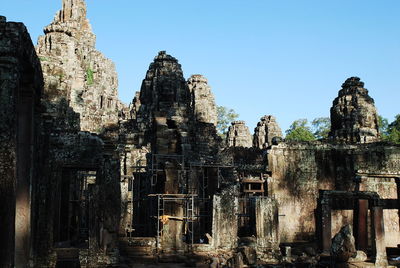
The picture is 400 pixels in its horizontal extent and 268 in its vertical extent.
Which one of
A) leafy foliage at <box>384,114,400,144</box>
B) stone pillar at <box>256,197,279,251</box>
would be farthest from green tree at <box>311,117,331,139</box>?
stone pillar at <box>256,197,279,251</box>

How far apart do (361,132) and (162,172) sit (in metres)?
11.4

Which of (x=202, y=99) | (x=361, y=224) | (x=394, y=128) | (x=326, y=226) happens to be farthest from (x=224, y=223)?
(x=394, y=128)

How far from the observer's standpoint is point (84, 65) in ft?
156

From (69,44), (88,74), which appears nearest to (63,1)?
(88,74)

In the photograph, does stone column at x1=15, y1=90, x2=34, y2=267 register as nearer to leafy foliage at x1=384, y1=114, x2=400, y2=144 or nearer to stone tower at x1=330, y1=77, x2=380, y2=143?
stone tower at x1=330, y1=77, x2=380, y2=143

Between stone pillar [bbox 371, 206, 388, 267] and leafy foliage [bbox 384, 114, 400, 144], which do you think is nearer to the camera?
stone pillar [bbox 371, 206, 388, 267]

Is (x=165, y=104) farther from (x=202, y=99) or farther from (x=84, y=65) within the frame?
(x=84, y=65)

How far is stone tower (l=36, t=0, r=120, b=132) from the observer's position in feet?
95.3

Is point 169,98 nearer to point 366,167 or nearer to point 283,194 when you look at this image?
point 283,194

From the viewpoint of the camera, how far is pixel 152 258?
15195mm

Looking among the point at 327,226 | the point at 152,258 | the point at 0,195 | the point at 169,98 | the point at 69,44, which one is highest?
the point at 69,44

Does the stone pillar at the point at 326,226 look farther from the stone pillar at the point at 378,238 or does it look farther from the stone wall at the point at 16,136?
the stone wall at the point at 16,136

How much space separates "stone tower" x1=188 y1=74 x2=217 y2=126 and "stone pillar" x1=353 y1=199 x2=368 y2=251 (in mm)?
19109

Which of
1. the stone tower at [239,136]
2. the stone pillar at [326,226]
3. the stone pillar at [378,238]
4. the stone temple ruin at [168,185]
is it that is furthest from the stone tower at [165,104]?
the stone tower at [239,136]
